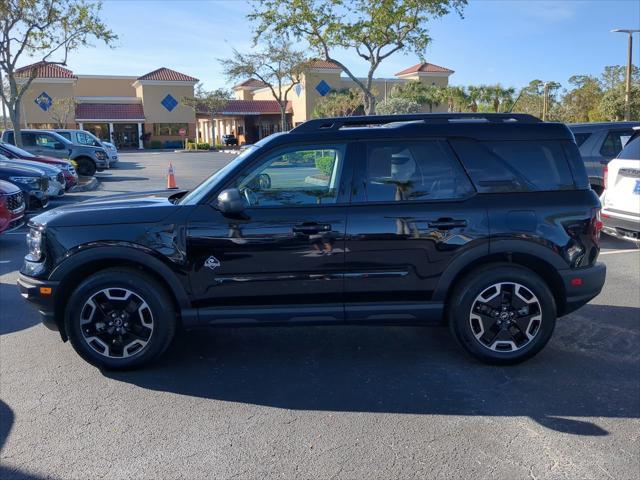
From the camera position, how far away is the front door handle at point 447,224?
4.32 metres

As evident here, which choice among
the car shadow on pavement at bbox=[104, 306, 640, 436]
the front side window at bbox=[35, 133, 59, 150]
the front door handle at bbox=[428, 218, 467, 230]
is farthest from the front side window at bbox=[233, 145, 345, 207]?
the front side window at bbox=[35, 133, 59, 150]

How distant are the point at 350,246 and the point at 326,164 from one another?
31.0 inches

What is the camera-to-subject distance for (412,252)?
4.33 meters

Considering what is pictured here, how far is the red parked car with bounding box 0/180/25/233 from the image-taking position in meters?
8.85

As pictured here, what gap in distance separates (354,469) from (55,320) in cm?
265

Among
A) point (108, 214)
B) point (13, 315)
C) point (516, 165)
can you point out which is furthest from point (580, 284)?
point (13, 315)

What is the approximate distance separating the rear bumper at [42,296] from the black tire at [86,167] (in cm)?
2019

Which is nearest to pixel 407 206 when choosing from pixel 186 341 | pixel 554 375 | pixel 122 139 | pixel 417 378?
pixel 417 378

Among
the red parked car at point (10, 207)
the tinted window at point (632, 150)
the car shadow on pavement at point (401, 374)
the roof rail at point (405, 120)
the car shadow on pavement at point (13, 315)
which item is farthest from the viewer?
the red parked car at point (10, 207)

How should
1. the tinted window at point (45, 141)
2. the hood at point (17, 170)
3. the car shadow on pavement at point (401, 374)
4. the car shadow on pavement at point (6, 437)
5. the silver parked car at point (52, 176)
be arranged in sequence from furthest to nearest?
the tinted window at point (45, 141), the silver parked car at point (52, 176), the hood at point (17, 170), the car shadow on pavement at point (401, 374), the car shadow on pavement at point (6, 437)

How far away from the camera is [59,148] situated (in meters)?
22.5

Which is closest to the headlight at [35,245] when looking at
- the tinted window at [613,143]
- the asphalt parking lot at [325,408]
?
the asphalt parking lot at [325,408]

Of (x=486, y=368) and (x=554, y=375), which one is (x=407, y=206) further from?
(x=554, y=375)

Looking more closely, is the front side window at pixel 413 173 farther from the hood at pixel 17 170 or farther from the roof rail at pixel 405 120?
the hood at pixel 17 170
